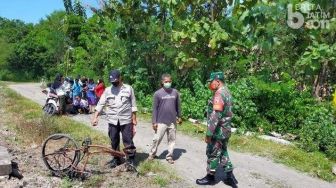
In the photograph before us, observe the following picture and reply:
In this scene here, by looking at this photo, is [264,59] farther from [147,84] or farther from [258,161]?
[258,161]

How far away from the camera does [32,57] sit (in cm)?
6756

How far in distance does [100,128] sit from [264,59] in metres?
6.02

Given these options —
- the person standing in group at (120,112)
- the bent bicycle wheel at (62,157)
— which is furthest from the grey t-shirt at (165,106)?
the bent bicycle wheel at (62,157)

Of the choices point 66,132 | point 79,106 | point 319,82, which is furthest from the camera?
point 79,106

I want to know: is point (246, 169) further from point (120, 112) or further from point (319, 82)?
point (319, 82)

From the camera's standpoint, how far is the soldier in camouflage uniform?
6902 mm

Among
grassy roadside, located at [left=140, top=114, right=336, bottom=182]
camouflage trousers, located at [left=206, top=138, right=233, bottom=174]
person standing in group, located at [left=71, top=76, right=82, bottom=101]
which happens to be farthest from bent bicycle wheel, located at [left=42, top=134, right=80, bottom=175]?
person standing in group, located at [left=71, top=76, right=82, bottom=101]

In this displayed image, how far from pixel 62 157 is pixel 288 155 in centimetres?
494

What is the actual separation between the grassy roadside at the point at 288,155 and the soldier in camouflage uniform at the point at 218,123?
2402 mm

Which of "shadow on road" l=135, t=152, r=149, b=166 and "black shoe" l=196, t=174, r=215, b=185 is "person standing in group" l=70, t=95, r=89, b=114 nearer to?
"shadow on road" l=135, t=152, r=149, b=166

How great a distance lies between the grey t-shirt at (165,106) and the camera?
869cm

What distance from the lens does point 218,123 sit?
6977 mm

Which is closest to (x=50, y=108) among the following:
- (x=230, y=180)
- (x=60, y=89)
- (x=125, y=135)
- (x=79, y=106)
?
(x=60, y=89)

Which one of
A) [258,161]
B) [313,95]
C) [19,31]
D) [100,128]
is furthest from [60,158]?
[19,31]
